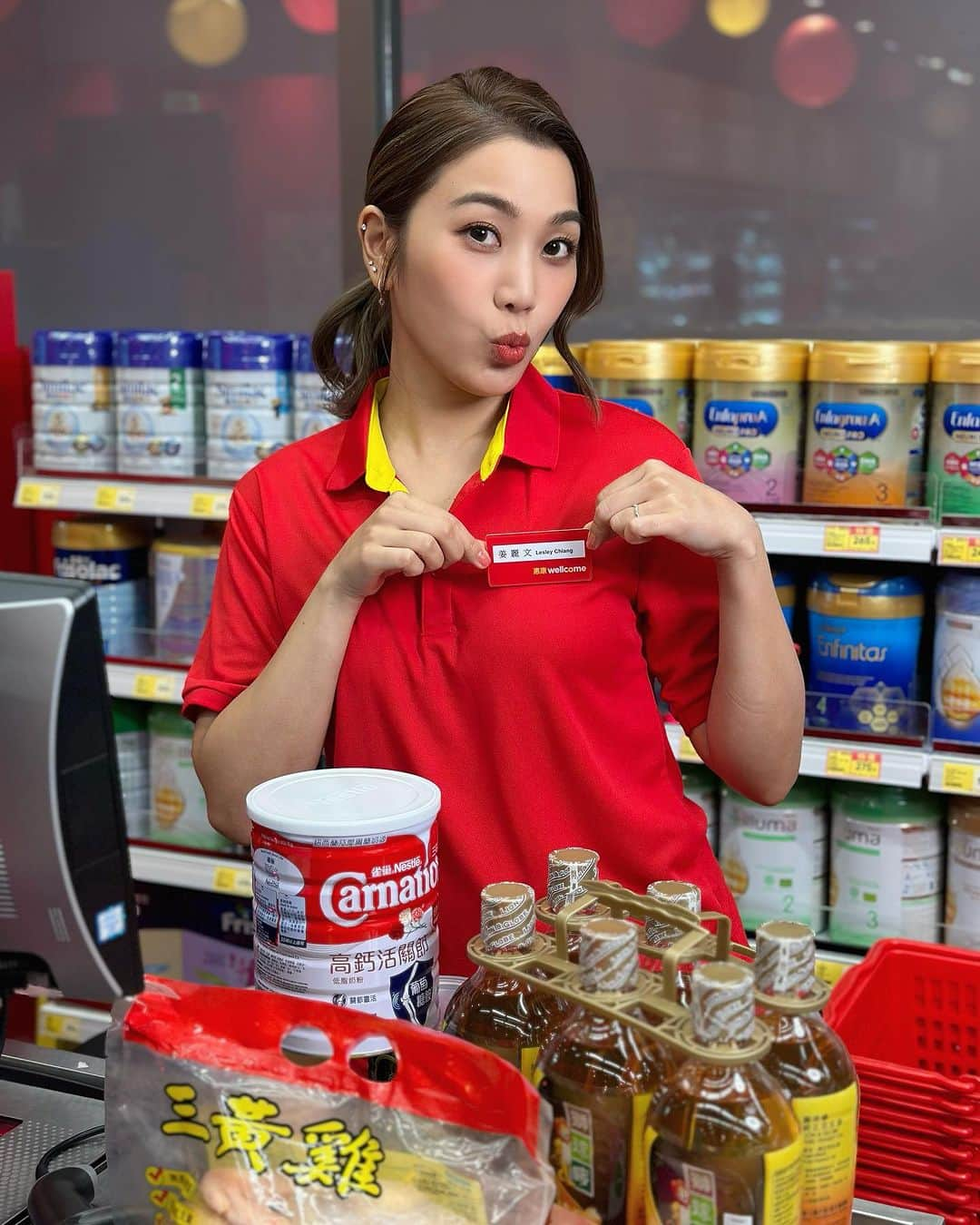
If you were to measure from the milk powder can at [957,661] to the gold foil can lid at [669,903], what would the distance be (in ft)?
5.36

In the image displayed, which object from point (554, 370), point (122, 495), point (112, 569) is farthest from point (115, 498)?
point (554, 370)

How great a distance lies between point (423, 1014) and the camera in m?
0.97

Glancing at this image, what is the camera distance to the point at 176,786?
315 cm

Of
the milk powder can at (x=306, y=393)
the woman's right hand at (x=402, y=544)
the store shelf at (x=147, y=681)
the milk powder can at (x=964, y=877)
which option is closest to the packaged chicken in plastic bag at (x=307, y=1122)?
the woman's right hand at (x=402, y=544)

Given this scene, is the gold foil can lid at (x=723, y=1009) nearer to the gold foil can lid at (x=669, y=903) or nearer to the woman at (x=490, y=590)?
the gold foil can lid at (x=669, y=903)

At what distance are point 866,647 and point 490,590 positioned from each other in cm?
129

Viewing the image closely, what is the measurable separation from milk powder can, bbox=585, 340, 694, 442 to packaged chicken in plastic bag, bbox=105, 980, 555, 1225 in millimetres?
1772

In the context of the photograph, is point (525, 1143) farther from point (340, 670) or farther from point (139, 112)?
point (139, 112)

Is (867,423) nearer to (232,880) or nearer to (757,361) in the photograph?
(757,361)

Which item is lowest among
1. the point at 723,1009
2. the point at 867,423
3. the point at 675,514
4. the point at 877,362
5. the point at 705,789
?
the point at 705,789

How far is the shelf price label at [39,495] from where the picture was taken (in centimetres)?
303

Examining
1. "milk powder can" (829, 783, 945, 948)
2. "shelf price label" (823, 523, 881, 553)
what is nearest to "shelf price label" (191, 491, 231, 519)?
"shelf price label" (823, 523, 881, 553)

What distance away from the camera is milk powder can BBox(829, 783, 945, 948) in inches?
98.9

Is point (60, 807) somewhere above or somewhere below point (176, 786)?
above
